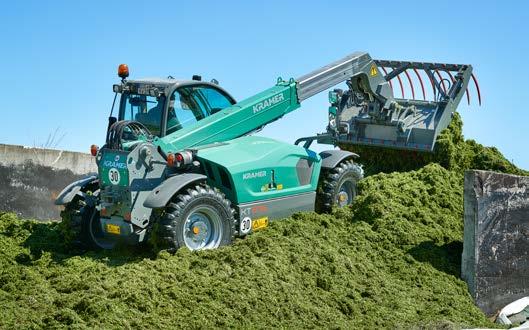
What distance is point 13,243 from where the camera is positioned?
32.4 feet

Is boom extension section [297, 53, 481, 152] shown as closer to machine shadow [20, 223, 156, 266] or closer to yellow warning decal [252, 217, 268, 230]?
yellow warning decal [252, 217, 268, 230]

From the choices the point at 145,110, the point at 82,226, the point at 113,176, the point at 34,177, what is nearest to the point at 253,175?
the point at 145,110

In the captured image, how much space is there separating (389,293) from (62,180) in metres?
6.28

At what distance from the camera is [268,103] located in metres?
10.4

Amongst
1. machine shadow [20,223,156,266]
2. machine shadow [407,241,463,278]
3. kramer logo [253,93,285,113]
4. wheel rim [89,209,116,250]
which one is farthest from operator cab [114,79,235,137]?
machine shadow [407,241,463,278]

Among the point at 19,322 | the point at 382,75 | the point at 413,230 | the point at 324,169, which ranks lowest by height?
the point at 19,322

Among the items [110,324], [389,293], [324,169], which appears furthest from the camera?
[324,169]

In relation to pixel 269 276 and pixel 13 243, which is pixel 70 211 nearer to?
pixel 13 243

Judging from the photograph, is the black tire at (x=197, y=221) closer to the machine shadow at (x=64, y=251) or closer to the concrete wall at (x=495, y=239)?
the machine shadow at (x=64, y=251)

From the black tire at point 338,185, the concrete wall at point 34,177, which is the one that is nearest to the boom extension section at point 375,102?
the black tire at point 338,185

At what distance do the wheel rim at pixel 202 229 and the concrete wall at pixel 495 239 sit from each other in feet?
9.67

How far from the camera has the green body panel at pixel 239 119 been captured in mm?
9367

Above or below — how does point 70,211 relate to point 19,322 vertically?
above

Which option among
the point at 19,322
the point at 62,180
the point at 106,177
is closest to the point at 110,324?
the point at 19,322
